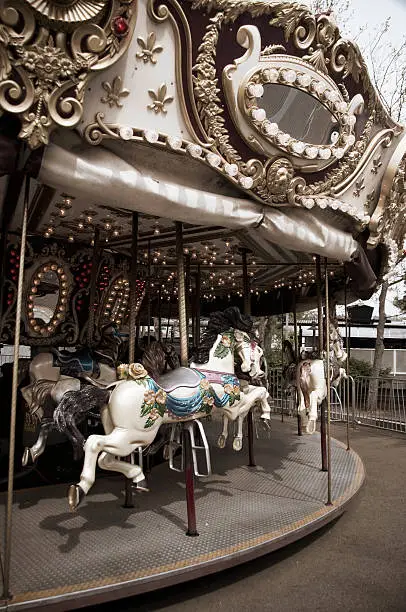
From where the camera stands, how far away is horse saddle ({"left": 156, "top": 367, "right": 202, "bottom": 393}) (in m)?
3.64

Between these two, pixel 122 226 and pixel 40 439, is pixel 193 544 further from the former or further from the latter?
pixel 122 226

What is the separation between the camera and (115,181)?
111 inches

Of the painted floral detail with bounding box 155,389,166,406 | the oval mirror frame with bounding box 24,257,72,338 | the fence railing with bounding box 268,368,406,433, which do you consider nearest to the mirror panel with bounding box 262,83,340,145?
the painted floral detail with bounding box 155,389,166,406

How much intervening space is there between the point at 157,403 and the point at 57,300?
2.33 metres

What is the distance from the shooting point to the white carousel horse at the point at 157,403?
311 centimetres

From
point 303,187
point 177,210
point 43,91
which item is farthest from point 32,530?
point 303,187

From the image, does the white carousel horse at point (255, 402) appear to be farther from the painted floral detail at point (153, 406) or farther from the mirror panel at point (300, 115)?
the mirror panel at point (300, 115)

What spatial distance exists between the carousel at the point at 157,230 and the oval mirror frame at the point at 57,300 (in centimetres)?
2

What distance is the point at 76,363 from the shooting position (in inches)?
175

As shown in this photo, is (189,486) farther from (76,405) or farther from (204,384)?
(76,405)

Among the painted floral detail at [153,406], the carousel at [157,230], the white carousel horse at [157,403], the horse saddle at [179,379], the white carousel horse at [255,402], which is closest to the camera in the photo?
the carousel at [157,230]

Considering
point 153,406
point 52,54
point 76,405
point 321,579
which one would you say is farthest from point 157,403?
point 52,54

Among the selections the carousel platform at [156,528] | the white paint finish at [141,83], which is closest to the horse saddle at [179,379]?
the carousel platform at [156,528]

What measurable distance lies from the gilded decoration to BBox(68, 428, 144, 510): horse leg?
176cm
